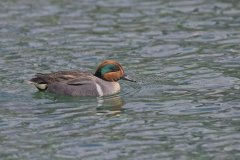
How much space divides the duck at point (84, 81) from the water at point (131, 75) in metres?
0.19

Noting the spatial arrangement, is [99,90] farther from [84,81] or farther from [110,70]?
[110,70]

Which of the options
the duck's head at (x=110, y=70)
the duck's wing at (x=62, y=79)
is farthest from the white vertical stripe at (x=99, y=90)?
the duck's head at (x=110, y=70)

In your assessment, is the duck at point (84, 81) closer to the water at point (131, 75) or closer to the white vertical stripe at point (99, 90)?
the white vertical stripe at point (99, 90)

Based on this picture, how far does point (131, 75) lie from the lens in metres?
16.9

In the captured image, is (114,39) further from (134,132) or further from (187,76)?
(134,132)

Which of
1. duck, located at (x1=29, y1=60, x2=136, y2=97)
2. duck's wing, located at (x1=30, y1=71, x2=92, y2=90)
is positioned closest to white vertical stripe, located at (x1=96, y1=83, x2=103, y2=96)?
duck, located at (x1=29, y1=60, x2=136, y2=97)

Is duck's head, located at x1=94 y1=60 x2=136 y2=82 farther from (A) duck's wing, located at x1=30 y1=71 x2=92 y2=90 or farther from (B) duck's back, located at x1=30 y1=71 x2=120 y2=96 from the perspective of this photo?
(A) duck's wing, located at x1=30 y1=71 x2=92 y2=90

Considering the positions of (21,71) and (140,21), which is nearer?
(21,71)

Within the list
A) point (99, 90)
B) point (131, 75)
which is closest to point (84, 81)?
point (99, 90)

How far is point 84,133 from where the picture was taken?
43.2ft

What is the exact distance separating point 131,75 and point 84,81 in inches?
56.9

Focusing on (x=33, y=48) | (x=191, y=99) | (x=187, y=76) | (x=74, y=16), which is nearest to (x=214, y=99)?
(x=191, y=99)

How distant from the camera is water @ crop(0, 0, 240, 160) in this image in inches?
497

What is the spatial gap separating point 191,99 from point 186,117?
1.18 meters
